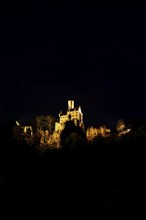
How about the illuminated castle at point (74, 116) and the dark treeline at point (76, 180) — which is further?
the illuminated castle at point (74, 116)

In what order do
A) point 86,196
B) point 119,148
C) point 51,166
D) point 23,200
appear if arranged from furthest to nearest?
point 119,148 → point 51,166 → point 86,196 → point 23,200

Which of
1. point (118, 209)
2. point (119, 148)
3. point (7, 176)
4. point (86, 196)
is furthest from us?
point (119, 148)

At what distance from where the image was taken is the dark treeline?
2636 cm

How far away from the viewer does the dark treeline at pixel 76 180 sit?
86.5ft

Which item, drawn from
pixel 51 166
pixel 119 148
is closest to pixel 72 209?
pixel 51 166

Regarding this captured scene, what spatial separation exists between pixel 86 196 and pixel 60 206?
235 cm

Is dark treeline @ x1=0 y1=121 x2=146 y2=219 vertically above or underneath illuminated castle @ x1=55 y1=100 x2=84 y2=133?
underneath

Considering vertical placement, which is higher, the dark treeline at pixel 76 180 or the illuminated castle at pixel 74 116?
the illuminated castle at pixel 74 116

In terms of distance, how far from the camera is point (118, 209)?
82.5 feet

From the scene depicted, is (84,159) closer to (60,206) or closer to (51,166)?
(51,166)

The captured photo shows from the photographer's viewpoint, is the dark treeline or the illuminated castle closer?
the dark treeline

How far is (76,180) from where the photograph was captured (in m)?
31.8

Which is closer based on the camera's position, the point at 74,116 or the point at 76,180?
the point at 76,180

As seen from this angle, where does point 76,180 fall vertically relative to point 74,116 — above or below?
below
